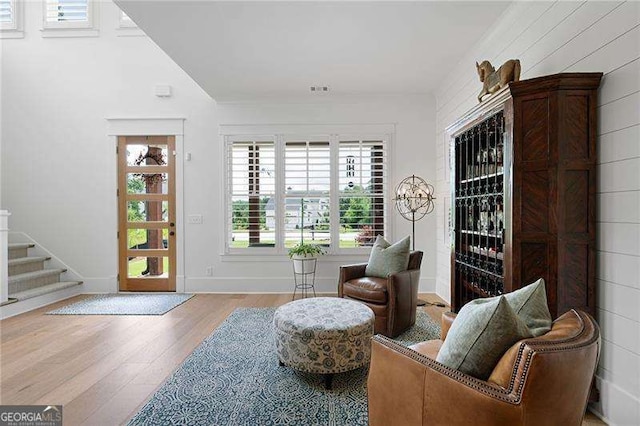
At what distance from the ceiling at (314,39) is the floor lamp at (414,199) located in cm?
139

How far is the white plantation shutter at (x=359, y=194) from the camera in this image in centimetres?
505

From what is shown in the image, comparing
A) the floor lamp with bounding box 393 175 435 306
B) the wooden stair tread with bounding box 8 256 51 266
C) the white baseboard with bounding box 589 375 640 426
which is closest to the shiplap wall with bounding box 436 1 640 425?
the white baseboard with bounding box 589 375 640 426

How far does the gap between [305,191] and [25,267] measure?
4317 mm

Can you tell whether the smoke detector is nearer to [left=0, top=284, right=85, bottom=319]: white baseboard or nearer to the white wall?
the white wall

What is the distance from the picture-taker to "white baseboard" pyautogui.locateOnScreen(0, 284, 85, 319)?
404 centimetres

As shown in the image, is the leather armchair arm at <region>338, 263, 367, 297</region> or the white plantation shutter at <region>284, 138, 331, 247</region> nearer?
the leather armchair arm at <region>338, 263, 367, 297</region>

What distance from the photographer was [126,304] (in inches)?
176

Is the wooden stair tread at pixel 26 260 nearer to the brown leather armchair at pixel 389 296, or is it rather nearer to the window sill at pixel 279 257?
the window sill at pixel 279 257

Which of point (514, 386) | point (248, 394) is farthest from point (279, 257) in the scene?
point (514, 386)

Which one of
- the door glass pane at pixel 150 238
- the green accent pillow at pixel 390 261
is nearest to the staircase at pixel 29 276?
the door glass pane at pixel 150 238

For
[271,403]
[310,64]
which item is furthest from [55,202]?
[271,403]

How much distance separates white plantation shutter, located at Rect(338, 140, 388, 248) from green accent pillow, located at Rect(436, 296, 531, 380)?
12.2 feet

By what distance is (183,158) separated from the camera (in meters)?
5.13

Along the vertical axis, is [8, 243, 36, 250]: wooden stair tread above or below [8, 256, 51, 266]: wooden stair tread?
above
